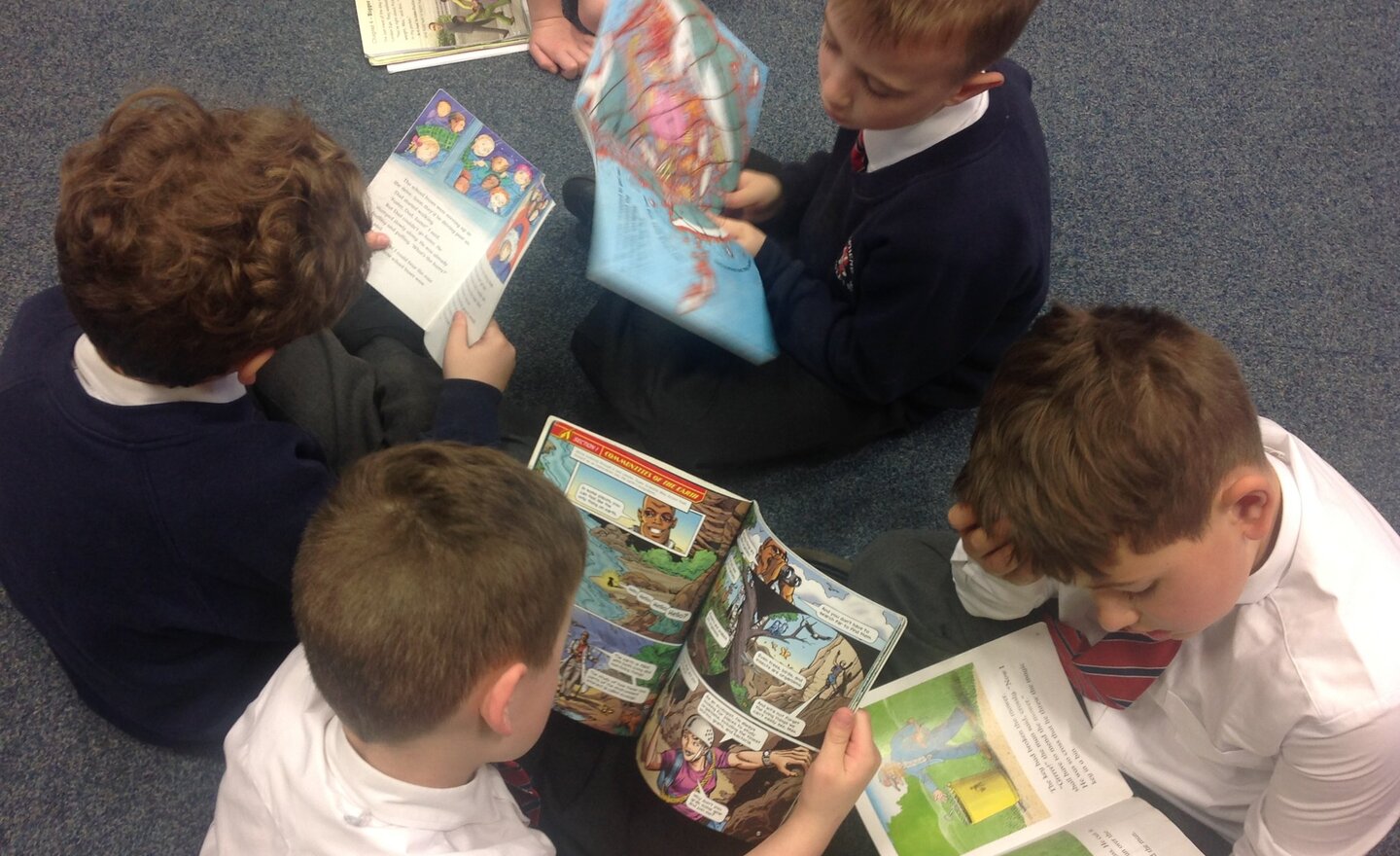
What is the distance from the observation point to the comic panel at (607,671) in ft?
2.75

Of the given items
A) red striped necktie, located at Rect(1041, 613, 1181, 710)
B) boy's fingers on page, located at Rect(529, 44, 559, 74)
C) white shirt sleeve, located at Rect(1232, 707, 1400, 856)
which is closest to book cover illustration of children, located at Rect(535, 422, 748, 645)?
red striped necktie, located at Rect(1041, 613, 1181, 710)

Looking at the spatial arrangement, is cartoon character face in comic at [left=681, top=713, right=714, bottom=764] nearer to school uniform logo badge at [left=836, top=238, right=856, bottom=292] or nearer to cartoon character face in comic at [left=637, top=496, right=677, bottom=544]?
cartoon character face in comic at [left=637, top=496, right=677, bottom=544]

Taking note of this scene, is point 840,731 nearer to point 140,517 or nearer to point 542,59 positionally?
point 140,517

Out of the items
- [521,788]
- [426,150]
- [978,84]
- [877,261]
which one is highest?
[978,84]

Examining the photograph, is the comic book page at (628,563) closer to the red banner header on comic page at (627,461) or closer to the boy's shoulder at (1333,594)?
the red banner header on comic page at (627,461)

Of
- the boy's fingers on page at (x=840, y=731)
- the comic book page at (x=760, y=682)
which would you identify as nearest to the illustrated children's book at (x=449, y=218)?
the comic book page at (x=760, y=682)

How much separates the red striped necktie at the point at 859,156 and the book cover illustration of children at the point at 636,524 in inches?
14.6

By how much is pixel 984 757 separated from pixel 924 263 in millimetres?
453

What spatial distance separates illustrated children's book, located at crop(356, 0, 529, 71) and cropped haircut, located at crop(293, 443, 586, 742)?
0.86m

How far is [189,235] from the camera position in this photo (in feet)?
2.08

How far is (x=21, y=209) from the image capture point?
1124 millimetres

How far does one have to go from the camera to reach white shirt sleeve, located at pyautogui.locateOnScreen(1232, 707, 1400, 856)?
2.16ft

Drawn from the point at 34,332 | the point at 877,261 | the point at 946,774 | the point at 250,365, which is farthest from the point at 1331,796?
the point at 34,332

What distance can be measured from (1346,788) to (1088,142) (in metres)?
0.94
